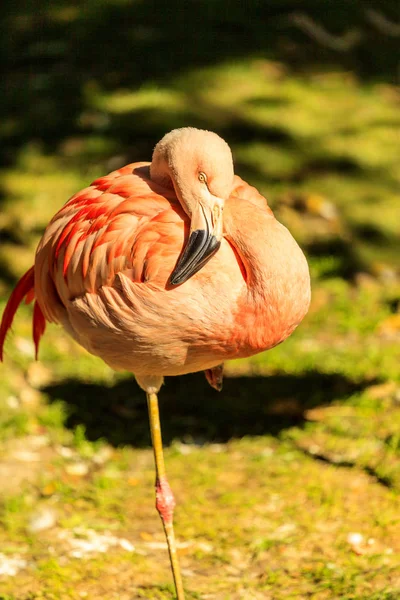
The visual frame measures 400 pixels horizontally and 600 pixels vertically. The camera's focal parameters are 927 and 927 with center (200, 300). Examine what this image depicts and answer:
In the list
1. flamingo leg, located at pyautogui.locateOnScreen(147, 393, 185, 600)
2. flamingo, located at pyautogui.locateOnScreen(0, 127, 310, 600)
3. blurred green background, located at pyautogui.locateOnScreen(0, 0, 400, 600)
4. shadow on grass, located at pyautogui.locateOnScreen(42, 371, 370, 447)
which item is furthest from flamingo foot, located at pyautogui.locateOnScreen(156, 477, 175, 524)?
shadow on grass, located at pyautogui.locateOnScreen(42, 371, 370, 447)

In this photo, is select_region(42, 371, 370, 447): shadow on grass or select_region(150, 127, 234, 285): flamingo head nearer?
select_region(150, 127, 234, 285): flamingo head

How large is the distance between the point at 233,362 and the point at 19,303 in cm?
178

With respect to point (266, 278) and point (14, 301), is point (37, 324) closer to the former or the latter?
point (14, 301)

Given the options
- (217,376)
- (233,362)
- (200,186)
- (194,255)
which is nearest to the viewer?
(194,255)

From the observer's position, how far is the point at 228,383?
554cm

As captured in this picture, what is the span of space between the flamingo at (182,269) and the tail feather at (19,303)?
63 centimetres

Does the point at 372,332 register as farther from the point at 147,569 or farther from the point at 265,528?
the point at 147,569

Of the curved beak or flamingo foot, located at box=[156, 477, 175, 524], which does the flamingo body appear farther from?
flamingo foot, located at box=[156, 477, 175, 524]

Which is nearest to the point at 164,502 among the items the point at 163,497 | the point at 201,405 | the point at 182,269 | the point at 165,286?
the point at 163,497

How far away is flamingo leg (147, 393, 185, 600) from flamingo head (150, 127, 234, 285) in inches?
30.5

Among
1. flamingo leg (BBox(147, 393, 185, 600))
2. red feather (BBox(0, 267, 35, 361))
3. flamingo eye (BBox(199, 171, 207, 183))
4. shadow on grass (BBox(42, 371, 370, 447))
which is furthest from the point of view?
shadow on grass (BBox(42, 371, 370, 447))

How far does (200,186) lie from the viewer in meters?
3.32

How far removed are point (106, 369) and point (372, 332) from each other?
170cm

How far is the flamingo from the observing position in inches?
128
